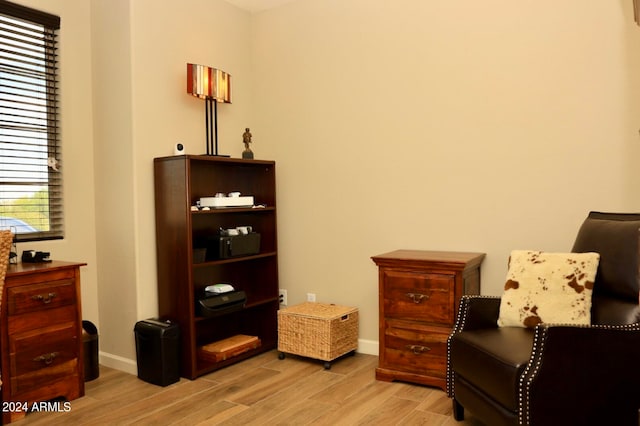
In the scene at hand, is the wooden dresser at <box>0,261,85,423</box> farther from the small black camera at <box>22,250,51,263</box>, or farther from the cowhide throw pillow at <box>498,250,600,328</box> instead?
the cowhide throw pillow at <box>498,250,600,328</box>

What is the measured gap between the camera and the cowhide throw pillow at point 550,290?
7.64ft

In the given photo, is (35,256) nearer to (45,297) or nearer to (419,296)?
(45,297)

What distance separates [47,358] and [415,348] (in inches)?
81.7

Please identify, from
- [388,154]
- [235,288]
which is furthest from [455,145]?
[235,288]

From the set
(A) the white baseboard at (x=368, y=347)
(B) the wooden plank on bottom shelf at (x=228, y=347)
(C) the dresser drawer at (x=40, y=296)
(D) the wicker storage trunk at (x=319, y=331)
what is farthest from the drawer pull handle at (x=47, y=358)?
(A) the white baseboard at (x=368, y=347)

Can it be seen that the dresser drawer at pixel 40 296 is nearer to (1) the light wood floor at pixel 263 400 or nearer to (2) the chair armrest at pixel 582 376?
(1) the light wood floor at pixel 263 400

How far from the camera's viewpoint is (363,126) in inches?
143

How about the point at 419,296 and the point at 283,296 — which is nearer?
the point at 419,296

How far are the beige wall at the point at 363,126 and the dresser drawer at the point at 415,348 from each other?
56cm

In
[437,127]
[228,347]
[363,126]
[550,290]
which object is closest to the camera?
[550,290]

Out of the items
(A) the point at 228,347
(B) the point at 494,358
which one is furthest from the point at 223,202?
(B) the point at 494,358

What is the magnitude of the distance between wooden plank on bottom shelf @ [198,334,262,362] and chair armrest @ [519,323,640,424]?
204cm

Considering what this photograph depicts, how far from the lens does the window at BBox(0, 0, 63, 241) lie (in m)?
3.09

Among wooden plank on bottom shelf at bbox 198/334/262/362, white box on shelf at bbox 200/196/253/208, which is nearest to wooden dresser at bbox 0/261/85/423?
wooden plank on bottom shelf at bbox 198/334/262/362
